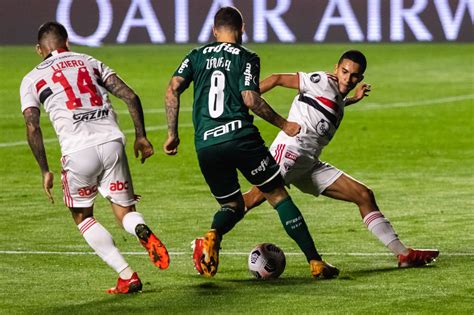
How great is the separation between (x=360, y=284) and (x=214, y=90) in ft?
5.46

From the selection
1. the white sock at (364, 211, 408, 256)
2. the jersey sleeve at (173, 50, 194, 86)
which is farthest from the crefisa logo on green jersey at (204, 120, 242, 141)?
the white sock at (364, 211, 408, 256)

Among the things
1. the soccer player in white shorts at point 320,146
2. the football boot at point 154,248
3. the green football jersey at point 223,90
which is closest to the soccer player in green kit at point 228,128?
the green football jersey at point 223,90

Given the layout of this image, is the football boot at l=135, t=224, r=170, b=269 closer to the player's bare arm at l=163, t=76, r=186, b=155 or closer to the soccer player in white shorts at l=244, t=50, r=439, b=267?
the player's bare arm at l=163, t=76, r=186, b=155

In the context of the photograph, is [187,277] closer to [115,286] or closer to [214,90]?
[115,286]

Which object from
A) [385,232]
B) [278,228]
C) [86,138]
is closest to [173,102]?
[86,138]

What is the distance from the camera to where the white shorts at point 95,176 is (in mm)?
10008

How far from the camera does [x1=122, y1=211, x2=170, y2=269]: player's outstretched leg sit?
963 cm

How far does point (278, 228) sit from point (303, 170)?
2.16m

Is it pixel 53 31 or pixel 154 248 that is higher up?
pixel 53 31

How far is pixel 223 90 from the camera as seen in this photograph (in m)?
10.3

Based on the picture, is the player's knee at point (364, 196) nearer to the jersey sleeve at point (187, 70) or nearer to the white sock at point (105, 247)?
the jersey sleeve at point (187, 70)

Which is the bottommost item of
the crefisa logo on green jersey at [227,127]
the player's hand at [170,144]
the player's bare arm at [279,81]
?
the player's hand at [170,144]

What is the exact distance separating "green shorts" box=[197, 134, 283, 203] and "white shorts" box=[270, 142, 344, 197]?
2.09 ft

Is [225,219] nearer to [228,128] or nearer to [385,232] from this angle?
[228,128]
